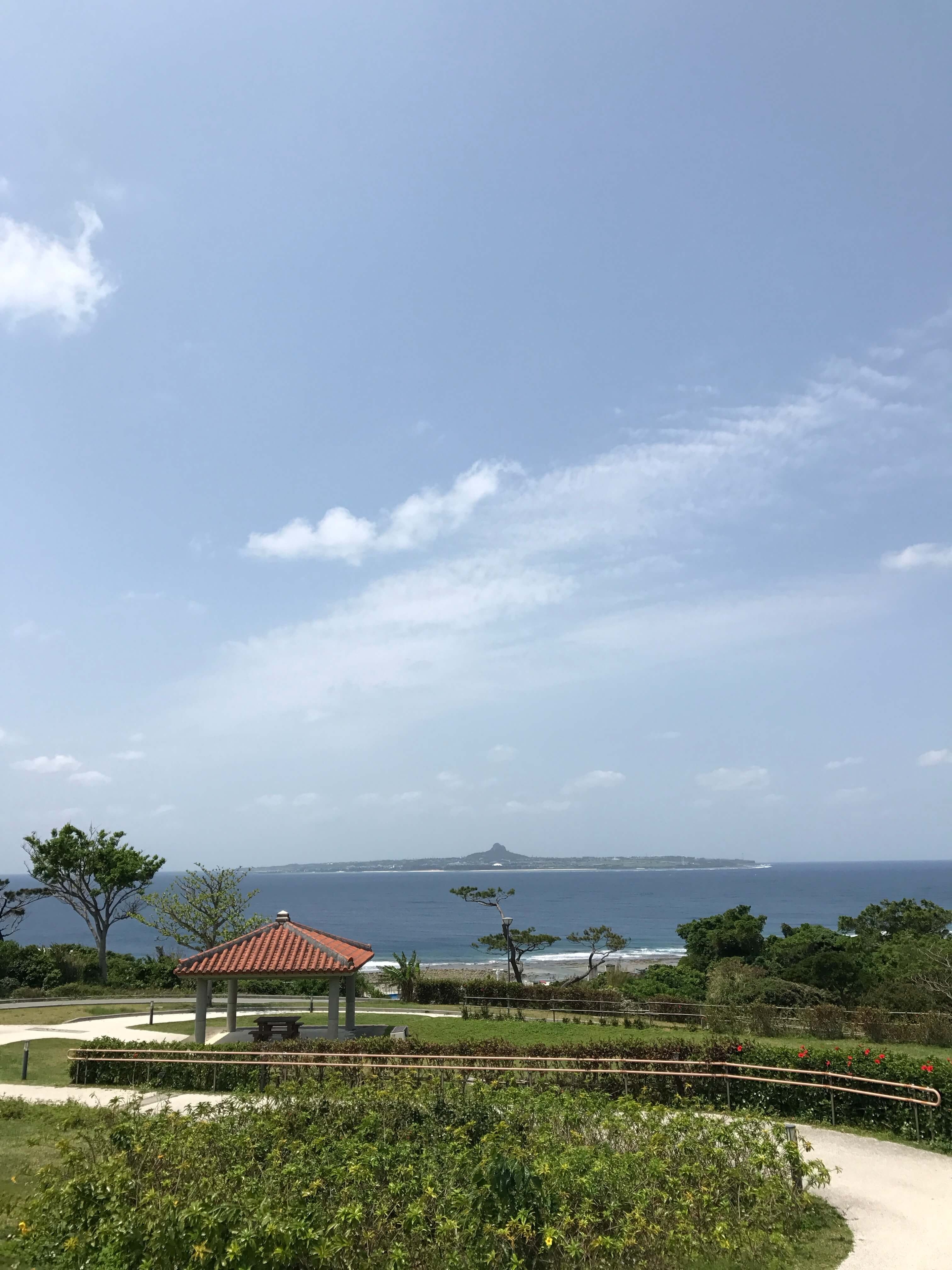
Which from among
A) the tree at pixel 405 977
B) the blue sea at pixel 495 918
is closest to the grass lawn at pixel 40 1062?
the tree at pixel 405 977

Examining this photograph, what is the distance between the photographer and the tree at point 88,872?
43781 millimetres

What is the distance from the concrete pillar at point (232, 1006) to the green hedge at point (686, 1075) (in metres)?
5.23

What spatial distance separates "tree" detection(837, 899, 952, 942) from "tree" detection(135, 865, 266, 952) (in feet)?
108

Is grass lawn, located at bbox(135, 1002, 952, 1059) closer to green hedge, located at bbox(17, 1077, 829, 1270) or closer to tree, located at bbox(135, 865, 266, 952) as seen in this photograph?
green hedge, located at bbox(17, 1077, 829, 1270)

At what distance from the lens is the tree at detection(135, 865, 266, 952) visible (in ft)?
133

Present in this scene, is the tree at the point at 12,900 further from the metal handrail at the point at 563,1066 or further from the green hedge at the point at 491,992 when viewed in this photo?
the metal handrail at the point at 563,1066

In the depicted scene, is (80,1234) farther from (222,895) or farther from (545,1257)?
(222,895)

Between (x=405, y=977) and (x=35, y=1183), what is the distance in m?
26.1

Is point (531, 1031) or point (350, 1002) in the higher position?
point (350, 1002)

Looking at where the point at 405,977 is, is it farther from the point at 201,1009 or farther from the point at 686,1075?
the point at 686,1075

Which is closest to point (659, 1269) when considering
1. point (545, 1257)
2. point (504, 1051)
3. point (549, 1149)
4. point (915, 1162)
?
point (545, 1257)

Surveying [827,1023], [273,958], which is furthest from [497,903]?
[273,958]

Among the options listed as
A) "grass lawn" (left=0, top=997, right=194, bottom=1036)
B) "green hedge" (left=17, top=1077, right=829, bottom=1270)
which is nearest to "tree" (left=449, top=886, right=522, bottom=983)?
"grass lawn" (left=0, top=997, right=194, bottom=1036)

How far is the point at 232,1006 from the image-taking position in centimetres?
2520
